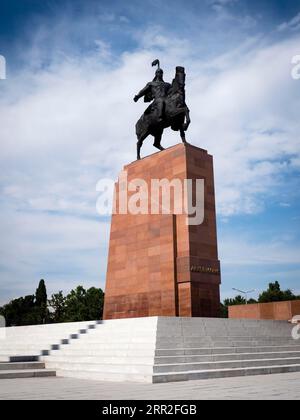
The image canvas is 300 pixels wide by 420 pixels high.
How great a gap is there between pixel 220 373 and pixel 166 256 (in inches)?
262

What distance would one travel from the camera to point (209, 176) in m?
18.4

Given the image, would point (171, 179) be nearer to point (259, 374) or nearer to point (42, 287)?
point (259, 374)

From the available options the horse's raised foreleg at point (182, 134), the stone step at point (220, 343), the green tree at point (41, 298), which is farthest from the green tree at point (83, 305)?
the stone step at point (220, 343)

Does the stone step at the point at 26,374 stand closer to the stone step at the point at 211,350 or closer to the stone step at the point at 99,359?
the stone step at the point at 99,359

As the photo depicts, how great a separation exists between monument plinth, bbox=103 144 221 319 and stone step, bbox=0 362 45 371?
16.3 ft

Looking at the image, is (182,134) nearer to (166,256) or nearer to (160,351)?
(166,256)

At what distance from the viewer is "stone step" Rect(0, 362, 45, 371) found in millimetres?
12352

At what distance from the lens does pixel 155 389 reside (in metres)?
8.55

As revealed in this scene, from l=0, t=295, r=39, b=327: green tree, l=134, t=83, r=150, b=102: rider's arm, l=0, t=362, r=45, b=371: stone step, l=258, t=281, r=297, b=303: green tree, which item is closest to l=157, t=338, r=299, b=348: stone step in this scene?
l=0, t=362, r=45, b=371: stone step

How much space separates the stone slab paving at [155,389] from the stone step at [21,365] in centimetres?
190

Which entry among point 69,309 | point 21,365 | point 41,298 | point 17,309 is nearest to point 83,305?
A: point 69,309

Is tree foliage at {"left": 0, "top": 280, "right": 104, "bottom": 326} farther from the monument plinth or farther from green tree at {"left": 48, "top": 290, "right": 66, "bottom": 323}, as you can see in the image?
the monument plinth

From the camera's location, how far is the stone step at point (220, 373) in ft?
32.3
